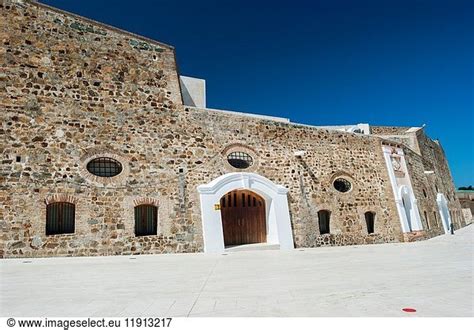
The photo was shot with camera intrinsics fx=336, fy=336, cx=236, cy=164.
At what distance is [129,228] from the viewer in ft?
35.9

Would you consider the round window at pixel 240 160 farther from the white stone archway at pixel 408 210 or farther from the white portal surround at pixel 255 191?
the white stone archway at pixel 408 210

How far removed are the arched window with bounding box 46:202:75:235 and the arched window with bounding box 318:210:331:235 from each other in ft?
32.0

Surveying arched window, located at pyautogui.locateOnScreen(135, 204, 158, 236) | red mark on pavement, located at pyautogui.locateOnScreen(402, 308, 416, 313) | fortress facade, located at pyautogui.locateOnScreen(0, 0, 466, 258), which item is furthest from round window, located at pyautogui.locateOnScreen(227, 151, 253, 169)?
red mark on pavement, located at pyautogui.locateOnScreen(402, 308, 416, 313)

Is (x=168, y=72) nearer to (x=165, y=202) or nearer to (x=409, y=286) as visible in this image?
(x=165, y=202)

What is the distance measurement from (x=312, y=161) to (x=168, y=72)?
7.26m

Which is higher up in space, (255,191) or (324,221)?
(255,191)

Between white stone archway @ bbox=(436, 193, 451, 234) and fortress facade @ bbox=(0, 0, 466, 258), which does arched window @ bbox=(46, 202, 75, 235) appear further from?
white stone archway @ bbox=(436, 193, 451, 234)

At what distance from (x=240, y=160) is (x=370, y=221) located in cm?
726

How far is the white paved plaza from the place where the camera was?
4.18 metres

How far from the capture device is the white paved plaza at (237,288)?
4.18m

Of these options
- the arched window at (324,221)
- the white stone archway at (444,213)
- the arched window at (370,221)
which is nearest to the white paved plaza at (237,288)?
the arched window at (324,221)

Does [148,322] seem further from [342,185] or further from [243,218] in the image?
[342,185]

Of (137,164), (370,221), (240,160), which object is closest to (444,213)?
(370,221)

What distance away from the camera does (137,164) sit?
11641mm
